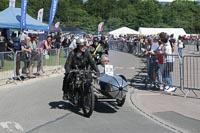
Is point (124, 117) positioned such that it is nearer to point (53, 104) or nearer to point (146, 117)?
point (146, 117)

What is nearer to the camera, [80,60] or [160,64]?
[80,60]

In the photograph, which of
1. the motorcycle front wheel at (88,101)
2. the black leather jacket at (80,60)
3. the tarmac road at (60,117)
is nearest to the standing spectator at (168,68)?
the tarmac road at (60,117)

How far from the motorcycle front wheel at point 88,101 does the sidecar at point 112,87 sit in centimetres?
47

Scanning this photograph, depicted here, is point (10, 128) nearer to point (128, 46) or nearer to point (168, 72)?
point (168, 72)

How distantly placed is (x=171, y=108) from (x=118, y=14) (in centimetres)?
11989

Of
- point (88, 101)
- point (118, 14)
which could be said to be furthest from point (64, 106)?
point (118, 14)

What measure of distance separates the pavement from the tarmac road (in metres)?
0.21

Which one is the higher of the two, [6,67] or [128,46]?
[128,46]

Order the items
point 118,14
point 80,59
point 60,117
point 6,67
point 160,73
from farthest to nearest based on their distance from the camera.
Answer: point 118,14 < point 6,67 < point 160,73 < point 80,59 < point 60,117

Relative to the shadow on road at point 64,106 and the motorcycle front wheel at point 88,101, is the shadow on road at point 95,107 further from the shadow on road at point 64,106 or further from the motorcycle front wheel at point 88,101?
the motorcycle front wheel at point 88,101

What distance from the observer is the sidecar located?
971 centimetres

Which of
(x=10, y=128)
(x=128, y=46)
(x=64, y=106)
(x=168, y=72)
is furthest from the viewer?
(x=128, y=46)

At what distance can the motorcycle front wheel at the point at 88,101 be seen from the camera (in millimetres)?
9333

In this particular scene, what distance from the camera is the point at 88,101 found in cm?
958
